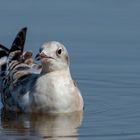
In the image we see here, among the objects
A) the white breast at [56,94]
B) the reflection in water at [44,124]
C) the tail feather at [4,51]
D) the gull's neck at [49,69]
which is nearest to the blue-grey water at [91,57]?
the reflection in water at [44,124]

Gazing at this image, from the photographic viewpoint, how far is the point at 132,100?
14.0 m

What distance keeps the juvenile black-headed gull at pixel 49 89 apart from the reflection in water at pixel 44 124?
126mm

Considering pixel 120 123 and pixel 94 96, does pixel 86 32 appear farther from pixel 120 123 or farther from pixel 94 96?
pixel 120 123

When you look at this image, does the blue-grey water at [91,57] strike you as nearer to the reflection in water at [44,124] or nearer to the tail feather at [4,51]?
the reflection in water at [44,124]

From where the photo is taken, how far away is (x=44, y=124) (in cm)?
1298

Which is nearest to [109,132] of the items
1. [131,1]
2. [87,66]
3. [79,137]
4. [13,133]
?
[79,137]

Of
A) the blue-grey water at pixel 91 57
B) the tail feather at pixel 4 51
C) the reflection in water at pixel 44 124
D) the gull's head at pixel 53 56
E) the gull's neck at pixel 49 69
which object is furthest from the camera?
the tail feather at pixel 4 51

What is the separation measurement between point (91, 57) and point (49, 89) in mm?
2438

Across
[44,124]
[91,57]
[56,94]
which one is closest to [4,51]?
[91,57]

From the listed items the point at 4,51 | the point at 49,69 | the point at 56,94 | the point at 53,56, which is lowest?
the point at 56,94

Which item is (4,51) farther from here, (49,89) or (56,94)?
(56,94)

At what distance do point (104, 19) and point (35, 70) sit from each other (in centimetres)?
340

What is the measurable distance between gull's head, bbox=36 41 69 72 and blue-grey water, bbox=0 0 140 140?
75 centimetres

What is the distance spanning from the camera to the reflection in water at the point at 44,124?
12.1m
